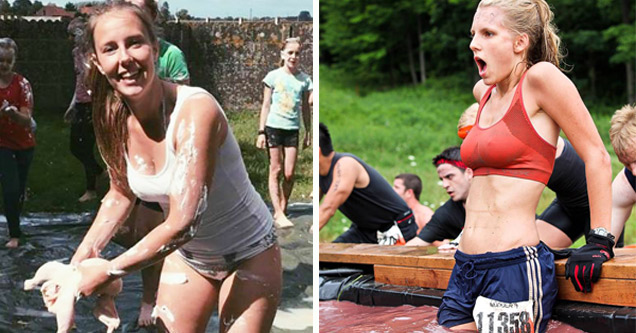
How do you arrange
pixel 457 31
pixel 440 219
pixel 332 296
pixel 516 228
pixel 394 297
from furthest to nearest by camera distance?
pixel 457 31, pixel 440 219, pixel 332 296, pixel 394 297, pixel 516 228

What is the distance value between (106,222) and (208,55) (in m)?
0.90

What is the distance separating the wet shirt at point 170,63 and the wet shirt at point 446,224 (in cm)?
269

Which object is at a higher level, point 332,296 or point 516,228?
point 516,228

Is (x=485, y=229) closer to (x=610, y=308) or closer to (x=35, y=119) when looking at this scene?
(x=610, y=308)

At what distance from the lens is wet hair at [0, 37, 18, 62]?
3.86m

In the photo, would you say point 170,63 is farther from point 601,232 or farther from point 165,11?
point 601,232

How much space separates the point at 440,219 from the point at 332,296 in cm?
113

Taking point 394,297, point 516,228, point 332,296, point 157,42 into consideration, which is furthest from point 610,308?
point 157,42

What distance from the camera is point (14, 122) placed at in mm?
3924

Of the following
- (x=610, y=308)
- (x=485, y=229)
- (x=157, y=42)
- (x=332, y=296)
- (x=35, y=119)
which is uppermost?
(x=157, y=42)

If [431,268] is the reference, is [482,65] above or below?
above

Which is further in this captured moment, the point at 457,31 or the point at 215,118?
the point at 457,31

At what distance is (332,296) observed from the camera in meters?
5.28

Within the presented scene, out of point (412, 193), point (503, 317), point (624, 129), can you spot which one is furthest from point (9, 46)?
point (412, 193)
